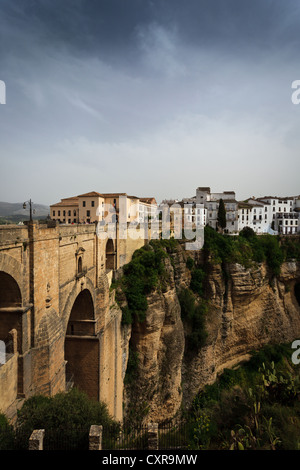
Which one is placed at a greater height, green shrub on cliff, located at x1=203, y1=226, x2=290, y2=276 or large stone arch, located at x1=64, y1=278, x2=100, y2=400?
green shrub on cliff, located at x1=203, y1=226, x2=290, y2=276

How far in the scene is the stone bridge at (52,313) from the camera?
7137mm

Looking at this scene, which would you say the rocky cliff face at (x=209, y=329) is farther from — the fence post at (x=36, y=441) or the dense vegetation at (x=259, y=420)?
the fence post at (x=36, y=441)

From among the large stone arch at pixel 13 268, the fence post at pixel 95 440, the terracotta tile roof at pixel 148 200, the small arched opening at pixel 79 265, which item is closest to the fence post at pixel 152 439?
the fence post at pixel 95 440

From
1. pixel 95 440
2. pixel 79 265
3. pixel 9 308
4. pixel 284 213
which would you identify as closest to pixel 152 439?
pixel 95 440

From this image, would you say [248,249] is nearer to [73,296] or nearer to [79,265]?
[79,265]

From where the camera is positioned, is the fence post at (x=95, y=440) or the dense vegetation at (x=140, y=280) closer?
the fence post at (x=95, y=440)

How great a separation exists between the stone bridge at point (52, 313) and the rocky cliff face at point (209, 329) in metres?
3.48

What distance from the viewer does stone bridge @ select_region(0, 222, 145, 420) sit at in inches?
281

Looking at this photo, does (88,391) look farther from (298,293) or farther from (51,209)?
(51,209)

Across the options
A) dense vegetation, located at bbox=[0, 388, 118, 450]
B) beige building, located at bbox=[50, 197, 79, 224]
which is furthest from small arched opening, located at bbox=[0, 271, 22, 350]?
beige building, located at bbox=[50, 197, 79, 224]

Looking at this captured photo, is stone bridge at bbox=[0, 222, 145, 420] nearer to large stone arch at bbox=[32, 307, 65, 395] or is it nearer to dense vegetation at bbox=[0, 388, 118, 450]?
large stone arch at bbox=[32, 307, 65, 395]

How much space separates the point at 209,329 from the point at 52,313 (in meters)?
16.6

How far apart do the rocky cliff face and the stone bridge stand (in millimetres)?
3481

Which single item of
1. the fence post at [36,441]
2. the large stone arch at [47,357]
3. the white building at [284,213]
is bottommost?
the fence post at [36,441]
